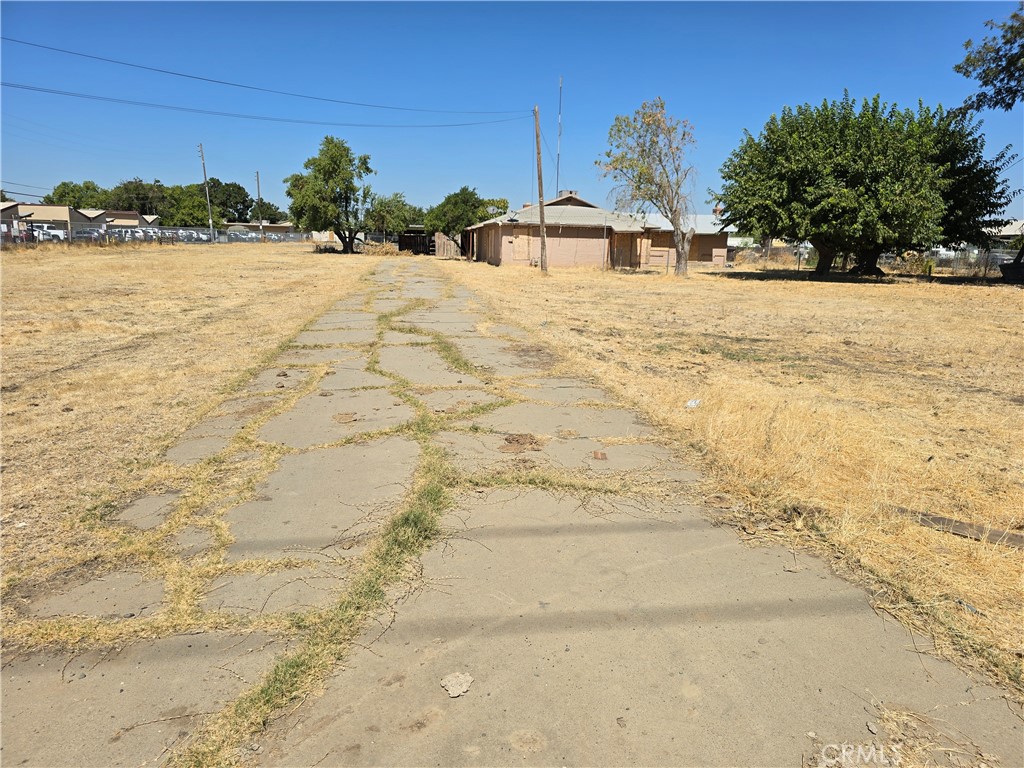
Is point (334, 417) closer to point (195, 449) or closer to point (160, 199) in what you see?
point (195, 449)

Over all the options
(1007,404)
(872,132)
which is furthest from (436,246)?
(1007,404)

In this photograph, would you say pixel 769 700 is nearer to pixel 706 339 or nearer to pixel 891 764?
pixel 891 764

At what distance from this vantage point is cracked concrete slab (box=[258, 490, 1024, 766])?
1.79 meters

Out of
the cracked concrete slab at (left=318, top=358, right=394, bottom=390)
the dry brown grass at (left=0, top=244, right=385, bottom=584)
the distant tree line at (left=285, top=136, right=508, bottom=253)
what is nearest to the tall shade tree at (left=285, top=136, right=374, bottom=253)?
the distant tree line at (left=285, top=136, right=508, bottom=253)

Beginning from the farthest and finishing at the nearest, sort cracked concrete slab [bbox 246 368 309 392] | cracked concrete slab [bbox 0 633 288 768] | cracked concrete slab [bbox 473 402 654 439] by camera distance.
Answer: cracked concrete slab [bbox 246 368 309 392] < cracked concrete slab [bbox 473 402 654 439] < cracked concrete slab [bbox 0 633 288 768]

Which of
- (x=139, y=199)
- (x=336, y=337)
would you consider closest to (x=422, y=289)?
(x=336, y=337)

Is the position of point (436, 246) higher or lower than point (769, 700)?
higher

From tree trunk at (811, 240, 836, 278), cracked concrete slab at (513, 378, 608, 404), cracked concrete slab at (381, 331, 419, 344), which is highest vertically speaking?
tree trunk at (811, 240, 836, 278)

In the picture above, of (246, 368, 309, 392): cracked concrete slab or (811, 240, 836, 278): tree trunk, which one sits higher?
(811, 240, 836, 278): tree trunk

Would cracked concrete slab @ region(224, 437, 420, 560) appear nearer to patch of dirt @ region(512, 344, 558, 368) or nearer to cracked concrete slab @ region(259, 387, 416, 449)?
cracked concrete slab @ region(259, 387, 416, 449)

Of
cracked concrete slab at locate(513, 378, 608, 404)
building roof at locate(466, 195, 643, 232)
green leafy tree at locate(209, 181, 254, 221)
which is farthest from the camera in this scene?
green leafy tree at locate(209, 181, 254, 221)

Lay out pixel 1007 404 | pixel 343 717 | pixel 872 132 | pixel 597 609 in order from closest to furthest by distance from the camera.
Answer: pixel 343 717 < pixel 597 609 < pixel 1007 404 < pixel 872 132

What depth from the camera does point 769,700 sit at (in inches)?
77.3

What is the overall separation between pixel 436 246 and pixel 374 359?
52.8 metres
